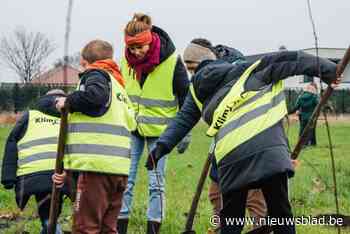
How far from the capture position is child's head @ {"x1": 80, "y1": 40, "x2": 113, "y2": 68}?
4.83 metres

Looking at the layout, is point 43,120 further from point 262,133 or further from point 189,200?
point 189,200

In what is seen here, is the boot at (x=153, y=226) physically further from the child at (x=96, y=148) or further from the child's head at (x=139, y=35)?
the child's head at (x=139, y=35)

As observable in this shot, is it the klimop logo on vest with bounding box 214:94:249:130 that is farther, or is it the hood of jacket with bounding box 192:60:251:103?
the hood of jacket with bounding box 192:60:251:103

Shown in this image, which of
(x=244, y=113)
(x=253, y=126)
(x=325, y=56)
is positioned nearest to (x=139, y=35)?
(x=244, y=113)

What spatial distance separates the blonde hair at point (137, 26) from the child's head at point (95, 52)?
1.25ft

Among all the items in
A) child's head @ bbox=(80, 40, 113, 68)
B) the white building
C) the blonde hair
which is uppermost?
the blonde hair

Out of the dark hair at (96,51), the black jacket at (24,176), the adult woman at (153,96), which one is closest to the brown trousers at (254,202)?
the adult woman at (153,96)

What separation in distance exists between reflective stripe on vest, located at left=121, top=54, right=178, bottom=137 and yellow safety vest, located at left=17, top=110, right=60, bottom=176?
733 millimetres

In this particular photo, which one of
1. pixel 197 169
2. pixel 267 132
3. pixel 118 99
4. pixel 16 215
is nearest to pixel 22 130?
pixel 118 99

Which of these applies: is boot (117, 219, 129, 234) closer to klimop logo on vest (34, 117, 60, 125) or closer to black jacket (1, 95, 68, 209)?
black jacket (1, 95, 68, 209)

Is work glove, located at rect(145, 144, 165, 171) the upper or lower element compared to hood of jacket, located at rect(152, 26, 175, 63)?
lower

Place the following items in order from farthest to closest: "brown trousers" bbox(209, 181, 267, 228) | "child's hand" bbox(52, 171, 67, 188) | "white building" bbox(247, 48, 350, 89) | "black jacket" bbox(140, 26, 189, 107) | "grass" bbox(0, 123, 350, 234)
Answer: "grass" bbox(0, 123, 350, 234), "black jacket" bbox(140, 26, 189, 107), "brown trousers" bbox(209, 181, 267, 228), "child's hand" bbox(52, 171, 67, 188), "white building" bbox(247, 48, 350, 89)

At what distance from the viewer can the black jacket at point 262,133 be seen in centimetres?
387

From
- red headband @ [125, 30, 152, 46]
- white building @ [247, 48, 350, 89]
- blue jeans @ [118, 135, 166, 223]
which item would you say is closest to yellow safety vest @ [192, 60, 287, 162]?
white building @ [247, 48, 350, 89]
